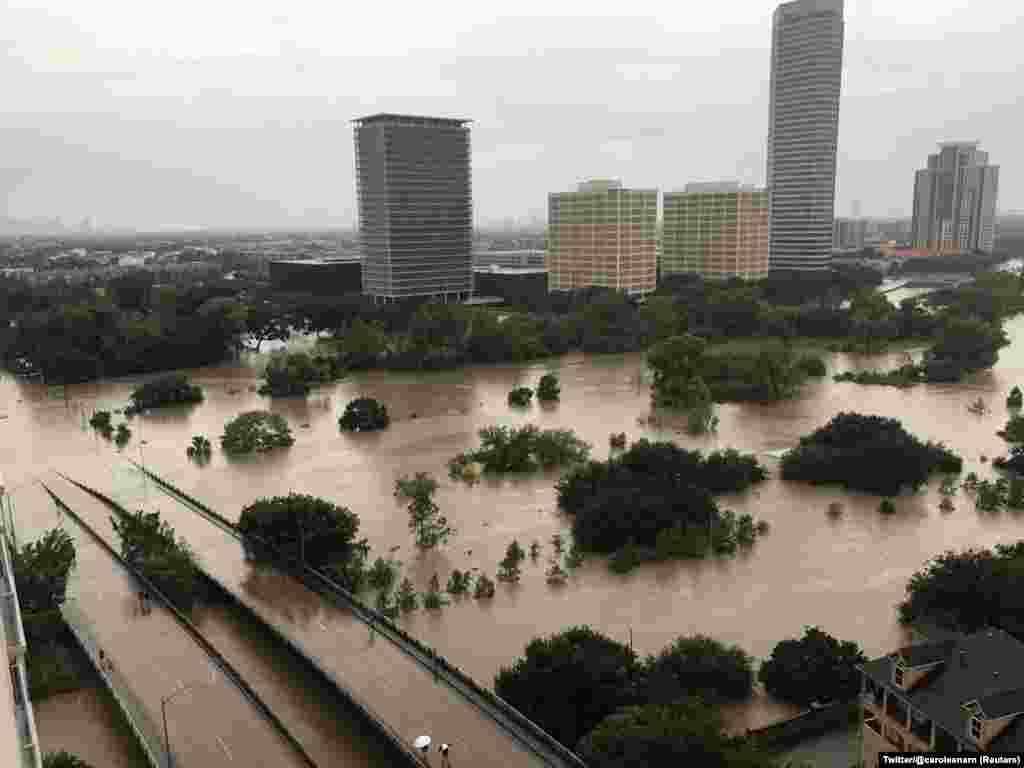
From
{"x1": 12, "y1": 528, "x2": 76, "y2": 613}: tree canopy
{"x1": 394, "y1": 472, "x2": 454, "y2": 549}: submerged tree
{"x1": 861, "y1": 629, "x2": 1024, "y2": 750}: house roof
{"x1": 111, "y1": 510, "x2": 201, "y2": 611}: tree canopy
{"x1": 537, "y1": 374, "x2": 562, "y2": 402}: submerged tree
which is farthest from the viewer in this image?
{"x1": 537, "y1": 374, "x2": 562, "y2": 402}: submerged tree

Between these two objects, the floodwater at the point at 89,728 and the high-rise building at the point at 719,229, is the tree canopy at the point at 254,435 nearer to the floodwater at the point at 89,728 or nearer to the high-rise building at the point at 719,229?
the floodwater at the point at 89,728

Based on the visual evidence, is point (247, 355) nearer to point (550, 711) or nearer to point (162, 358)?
point (162, 358)

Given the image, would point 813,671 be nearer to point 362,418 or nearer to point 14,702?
point 14,702

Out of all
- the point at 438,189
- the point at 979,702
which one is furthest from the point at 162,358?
the point at 979,702

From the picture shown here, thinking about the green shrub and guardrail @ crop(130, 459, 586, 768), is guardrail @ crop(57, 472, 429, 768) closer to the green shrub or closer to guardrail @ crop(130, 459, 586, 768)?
guardrail @ crop(130, 459, 586, 768)

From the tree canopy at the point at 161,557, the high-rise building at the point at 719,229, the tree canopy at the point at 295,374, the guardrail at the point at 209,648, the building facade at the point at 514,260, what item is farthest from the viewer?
the building facade at the point at 514,260

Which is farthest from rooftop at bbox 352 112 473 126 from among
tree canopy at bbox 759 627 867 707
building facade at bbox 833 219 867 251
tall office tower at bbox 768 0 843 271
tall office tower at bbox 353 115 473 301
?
building facade at bbox 833 219 867 251

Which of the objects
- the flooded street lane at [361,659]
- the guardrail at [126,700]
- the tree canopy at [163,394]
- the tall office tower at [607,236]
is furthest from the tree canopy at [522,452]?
the tall office tower at [607,236]
